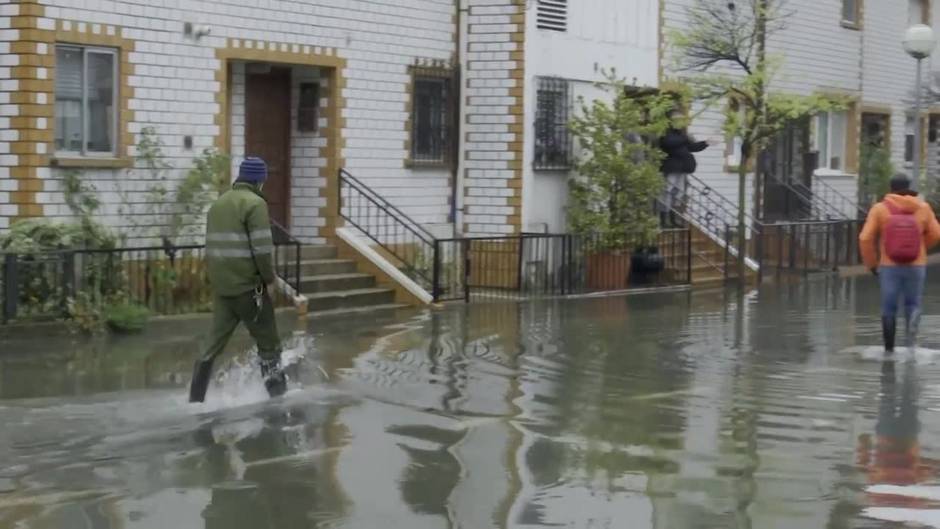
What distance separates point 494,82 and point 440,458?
545 inches

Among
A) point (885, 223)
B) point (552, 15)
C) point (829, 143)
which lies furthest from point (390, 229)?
point (829, 143)

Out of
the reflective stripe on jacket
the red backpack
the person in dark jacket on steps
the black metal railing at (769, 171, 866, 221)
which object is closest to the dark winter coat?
the person in dark jacket on steps

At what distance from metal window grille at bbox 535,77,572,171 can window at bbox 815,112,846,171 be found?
10.8 metres

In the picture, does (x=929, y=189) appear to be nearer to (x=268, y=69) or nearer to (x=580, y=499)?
(x=268, y=69)

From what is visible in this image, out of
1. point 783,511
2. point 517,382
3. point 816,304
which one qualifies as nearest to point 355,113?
point 816,304

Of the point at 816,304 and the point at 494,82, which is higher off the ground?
the point at 494,82

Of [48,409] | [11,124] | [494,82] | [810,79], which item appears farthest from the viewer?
[810,79]

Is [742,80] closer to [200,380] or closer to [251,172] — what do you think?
[251,172]

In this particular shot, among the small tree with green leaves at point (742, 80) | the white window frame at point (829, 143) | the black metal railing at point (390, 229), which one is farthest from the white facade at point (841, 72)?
the black metal railing at point (390, 229)

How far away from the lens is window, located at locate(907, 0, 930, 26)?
3788 centimetres

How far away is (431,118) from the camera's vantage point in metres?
23.5

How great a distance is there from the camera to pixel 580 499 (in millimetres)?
9398

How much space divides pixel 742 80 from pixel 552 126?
140 inches

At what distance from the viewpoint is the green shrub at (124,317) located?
55.7ft
